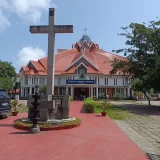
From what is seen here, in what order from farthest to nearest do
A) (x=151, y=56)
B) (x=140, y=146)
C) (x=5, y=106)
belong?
(x=151, y=56), (x=5, y=106), (x=140, y=146)

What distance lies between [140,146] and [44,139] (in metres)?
3.32

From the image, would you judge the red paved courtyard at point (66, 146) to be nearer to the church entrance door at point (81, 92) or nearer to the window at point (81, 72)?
the window at point (81, 72)

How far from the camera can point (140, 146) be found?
791 centimetres

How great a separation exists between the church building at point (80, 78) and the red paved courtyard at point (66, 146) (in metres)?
40.0

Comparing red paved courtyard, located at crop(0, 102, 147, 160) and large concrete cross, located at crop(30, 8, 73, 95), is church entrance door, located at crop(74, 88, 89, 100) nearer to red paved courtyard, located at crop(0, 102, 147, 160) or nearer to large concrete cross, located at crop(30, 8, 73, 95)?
large concrete cross, located at crop(30, 8, 73, 95)

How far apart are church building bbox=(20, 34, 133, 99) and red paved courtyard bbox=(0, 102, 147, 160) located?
39953 mm

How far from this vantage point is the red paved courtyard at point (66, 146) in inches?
254

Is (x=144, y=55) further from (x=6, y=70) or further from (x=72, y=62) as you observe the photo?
(x=6, y=70)

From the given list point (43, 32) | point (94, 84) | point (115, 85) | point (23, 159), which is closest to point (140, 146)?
point (23, 159)

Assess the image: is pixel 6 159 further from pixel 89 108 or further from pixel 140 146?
pixel 89 108

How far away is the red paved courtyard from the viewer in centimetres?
646

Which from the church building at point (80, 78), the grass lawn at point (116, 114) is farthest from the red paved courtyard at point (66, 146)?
the church building at point (80, 78)

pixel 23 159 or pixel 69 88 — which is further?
pixel 69 88

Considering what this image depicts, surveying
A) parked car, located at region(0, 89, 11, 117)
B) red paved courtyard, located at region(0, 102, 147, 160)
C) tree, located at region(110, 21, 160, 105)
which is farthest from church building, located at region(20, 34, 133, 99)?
red paved courtyard, located at region(0, 102, 147, 160)
